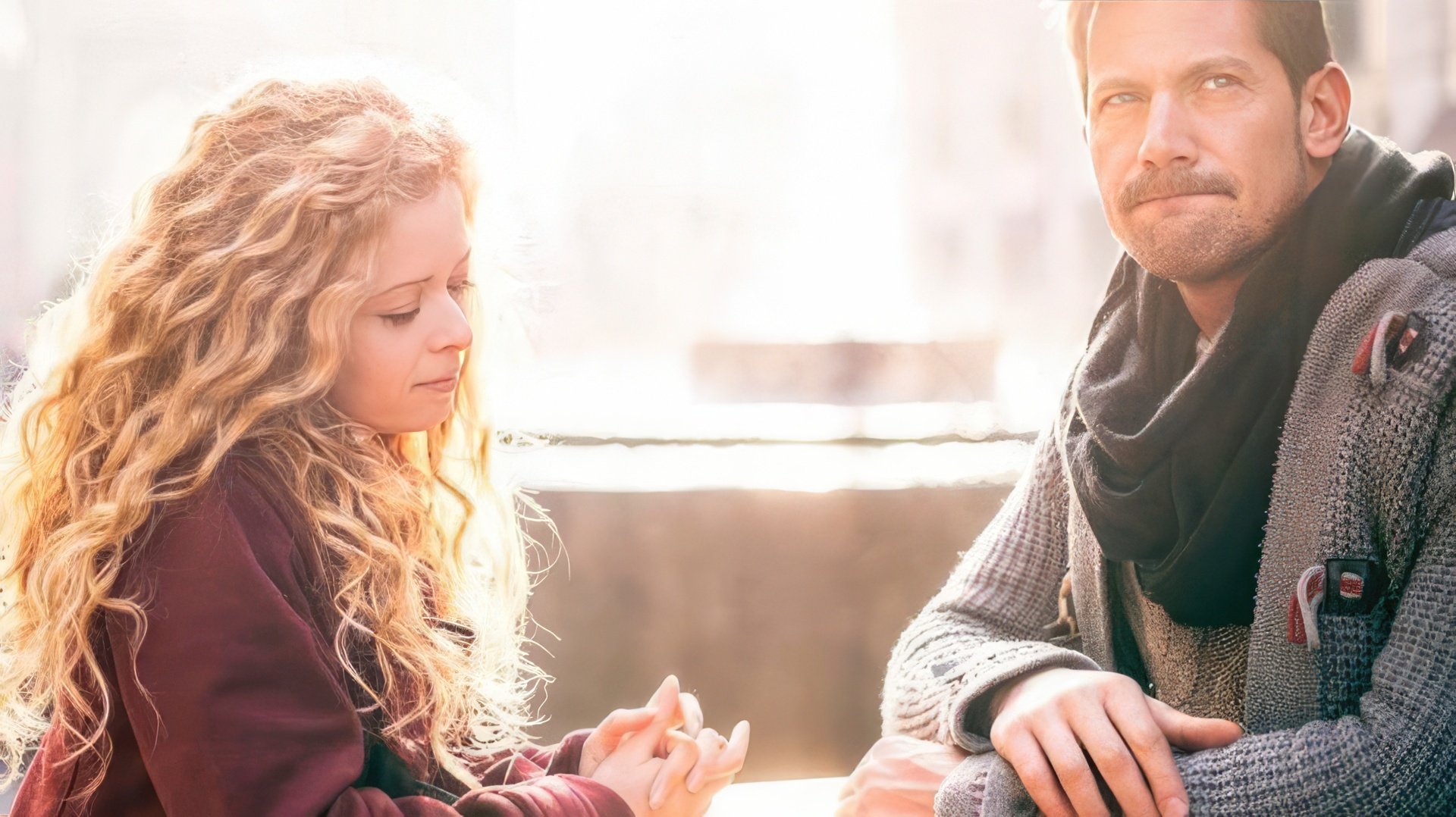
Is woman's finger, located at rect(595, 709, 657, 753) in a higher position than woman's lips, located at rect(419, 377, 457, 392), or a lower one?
lower

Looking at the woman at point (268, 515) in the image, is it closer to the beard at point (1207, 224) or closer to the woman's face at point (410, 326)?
the woman's face at point (410, 326)

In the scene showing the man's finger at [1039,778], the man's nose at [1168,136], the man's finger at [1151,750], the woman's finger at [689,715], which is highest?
the man's nose at [1168,136]

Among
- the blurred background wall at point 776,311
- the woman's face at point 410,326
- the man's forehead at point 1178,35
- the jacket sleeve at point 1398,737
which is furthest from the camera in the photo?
the blurred background wall at point 776,311

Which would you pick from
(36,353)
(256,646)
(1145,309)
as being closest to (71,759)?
(256,646)

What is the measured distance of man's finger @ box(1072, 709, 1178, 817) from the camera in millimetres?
871

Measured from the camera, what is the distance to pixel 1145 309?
1.08m

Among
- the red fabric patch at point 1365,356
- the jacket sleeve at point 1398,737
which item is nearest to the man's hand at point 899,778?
the jacket sleeve at point 1398,737

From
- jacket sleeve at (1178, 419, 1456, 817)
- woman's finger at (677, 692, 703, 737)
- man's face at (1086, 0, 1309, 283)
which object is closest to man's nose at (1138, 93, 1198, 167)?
man's face at (1086, 0, 1309, 283)

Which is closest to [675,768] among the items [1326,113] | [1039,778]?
[1039,778]

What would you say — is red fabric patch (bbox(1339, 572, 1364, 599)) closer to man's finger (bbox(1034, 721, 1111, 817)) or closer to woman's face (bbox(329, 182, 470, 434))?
man's finger (bbox(1034, 721, 1111, 817))

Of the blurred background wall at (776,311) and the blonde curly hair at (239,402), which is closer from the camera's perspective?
the blonde curly hair at (239,402)

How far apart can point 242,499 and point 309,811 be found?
0.26 m

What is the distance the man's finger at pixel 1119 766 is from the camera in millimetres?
871

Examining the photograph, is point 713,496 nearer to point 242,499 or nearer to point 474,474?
point 474,474
